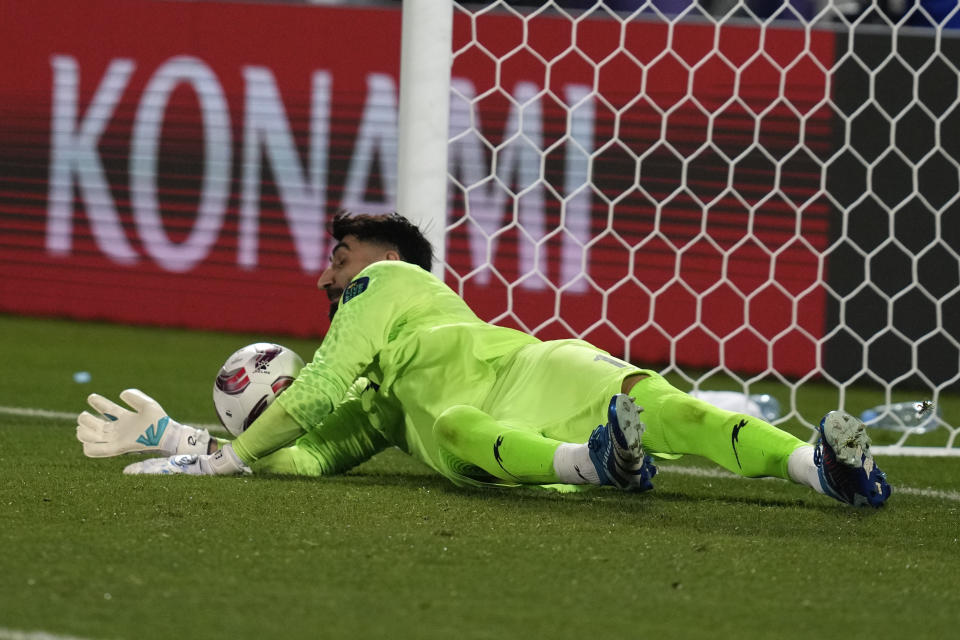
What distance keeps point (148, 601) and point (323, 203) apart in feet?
17.9

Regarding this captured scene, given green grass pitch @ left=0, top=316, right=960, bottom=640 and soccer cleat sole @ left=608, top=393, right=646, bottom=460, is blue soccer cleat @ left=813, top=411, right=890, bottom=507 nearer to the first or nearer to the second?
green grass pitch @ left=0, top=316, right=960, bottom=640

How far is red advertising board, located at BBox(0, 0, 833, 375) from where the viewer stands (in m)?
6.62

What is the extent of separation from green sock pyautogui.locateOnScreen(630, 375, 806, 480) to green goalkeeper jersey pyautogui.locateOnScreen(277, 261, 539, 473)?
404 millimetres

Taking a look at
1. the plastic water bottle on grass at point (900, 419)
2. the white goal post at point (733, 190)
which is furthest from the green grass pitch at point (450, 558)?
the white goal post at point (733, 190)

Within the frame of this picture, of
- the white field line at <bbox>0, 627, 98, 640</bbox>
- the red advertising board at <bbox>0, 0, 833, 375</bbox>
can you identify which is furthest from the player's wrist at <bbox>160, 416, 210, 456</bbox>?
the red advertising board at <bbox>0, 0, 833, 375</bbox>

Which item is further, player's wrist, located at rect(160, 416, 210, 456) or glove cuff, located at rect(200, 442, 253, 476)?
player's wrist, located at rect(160, 416, 210, 456)

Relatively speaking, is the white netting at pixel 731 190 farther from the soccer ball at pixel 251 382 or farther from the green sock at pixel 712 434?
the green sock at pixel 712 434

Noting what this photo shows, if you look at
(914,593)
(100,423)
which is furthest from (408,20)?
(914,593)

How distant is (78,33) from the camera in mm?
7523

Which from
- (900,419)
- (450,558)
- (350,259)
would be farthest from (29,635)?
(900,419)

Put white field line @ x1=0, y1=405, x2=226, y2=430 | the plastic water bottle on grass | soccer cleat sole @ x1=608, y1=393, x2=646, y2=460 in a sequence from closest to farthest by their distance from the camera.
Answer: soccer cleat sole @ x1=608, y1=393, x2=646, y2=460 → white field line @ x1=0, y1=405, x2=226, y2=430 → the plastic water bottle on grass

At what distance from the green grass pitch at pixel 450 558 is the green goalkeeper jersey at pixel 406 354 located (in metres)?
0.16

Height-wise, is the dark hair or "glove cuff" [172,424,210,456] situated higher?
the dark hair

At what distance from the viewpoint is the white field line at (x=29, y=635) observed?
1.74 meters
